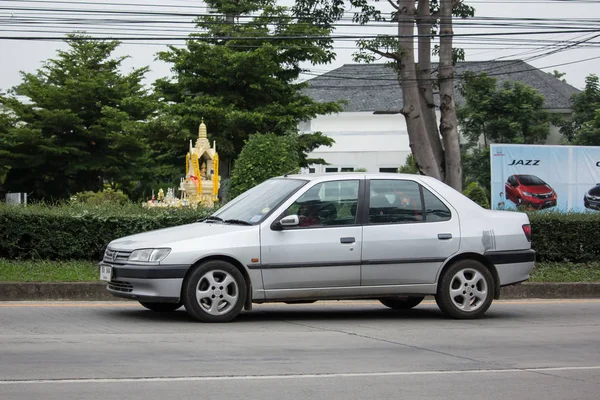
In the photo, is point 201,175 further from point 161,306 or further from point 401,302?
point 161,306

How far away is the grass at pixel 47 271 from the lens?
13.3 metres

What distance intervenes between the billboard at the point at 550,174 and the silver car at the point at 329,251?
13035 mm

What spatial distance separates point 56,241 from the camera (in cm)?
1479

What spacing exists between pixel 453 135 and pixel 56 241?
9.62 m

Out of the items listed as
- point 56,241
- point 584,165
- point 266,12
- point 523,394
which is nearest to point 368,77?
point 266,12

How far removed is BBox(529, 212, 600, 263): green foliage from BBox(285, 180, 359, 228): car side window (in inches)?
258

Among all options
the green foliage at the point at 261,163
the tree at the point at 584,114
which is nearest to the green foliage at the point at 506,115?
the tree at the point at 584,114

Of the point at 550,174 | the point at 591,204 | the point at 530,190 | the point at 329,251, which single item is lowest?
the point at 329,251

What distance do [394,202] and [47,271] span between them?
568 cm

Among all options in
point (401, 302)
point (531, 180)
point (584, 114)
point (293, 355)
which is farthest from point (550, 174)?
point (584, 114)

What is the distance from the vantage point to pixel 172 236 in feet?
33.3

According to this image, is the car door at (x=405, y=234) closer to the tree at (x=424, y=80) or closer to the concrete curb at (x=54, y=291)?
the concrete curb at (x=54, y=291)

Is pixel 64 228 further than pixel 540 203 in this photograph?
No

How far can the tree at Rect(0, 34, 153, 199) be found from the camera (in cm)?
5097
